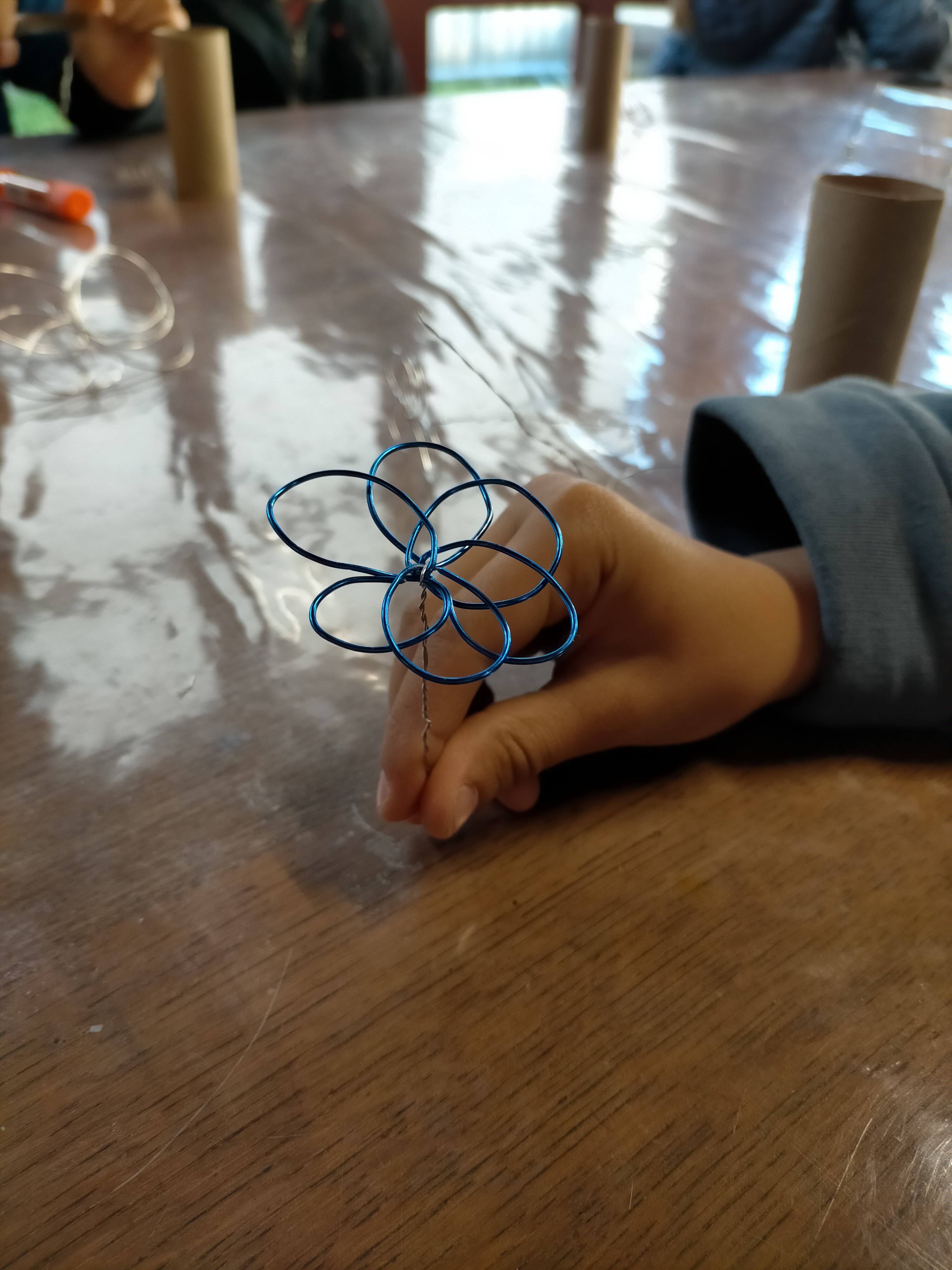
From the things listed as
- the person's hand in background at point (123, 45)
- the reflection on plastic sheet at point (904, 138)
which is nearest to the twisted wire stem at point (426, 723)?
the reflection on plastic sheet at point (904, 138)

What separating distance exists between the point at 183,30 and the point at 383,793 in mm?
959

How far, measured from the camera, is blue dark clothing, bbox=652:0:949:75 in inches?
72.3

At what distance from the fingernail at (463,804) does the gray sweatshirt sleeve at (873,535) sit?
0.49 ft

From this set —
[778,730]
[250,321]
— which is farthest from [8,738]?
[250,321]

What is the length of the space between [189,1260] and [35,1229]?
39 mm

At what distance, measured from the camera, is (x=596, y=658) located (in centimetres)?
36

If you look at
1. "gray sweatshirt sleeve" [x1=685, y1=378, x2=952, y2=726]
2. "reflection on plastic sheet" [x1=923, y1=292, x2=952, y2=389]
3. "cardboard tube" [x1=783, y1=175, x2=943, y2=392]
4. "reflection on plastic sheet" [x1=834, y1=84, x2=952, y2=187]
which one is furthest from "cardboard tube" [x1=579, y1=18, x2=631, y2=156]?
"gray sweatshirt sleeve" [x1=685, y1=378, x2=952, y2=726]

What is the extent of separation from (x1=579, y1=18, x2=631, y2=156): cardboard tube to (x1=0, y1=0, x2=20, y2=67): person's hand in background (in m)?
0.64

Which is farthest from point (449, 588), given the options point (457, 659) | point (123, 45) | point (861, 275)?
point (123, 45)

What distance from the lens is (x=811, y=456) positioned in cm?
41

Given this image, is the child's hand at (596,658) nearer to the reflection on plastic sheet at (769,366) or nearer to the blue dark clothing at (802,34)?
the reflection on plastic sheet at (769,366)

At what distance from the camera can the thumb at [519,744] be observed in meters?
0.32

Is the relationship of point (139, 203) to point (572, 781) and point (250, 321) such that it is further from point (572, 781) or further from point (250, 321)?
point (572, 781)

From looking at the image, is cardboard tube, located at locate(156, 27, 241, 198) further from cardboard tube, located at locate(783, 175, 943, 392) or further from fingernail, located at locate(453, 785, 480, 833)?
fingernail, located at locate(453, 785, 480, 833)
